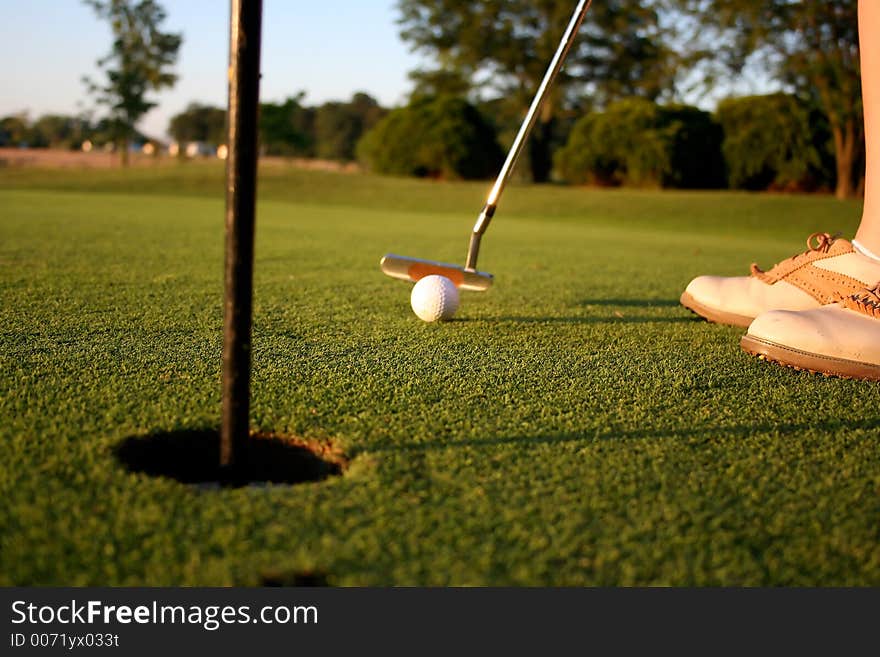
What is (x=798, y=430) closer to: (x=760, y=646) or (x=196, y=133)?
(x=760, y=646)

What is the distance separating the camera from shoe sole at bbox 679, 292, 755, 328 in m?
3.33

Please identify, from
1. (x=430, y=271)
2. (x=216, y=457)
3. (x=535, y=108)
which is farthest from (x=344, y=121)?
(x=216, y=457)

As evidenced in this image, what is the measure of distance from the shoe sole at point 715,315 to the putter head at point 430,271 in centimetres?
94

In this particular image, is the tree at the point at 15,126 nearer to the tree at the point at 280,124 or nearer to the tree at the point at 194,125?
the tree at the point at 280,124

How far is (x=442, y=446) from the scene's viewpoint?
168 cm

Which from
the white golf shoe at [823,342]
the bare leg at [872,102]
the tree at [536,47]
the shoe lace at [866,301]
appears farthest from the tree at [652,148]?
the white golf shoe at [823,342]

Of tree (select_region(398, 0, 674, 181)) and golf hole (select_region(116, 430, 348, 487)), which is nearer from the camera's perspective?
golf hole (select_region(116, 430, 348, 487))

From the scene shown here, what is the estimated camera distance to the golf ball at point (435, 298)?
318 cm

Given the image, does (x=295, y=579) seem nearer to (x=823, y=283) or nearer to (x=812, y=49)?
(x=823, y=283)

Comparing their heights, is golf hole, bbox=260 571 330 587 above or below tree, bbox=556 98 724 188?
below

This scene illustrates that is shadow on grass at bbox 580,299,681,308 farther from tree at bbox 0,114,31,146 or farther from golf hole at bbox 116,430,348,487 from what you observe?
tree at bbox 0,114,31,146

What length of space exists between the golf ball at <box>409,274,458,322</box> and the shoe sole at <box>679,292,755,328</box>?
1122mm

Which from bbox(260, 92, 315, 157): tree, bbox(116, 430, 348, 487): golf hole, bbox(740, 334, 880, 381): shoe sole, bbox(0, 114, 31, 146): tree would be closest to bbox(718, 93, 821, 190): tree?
bbox(740, 334, 880, 381): shoe sole

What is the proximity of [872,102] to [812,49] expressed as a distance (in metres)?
24.3
